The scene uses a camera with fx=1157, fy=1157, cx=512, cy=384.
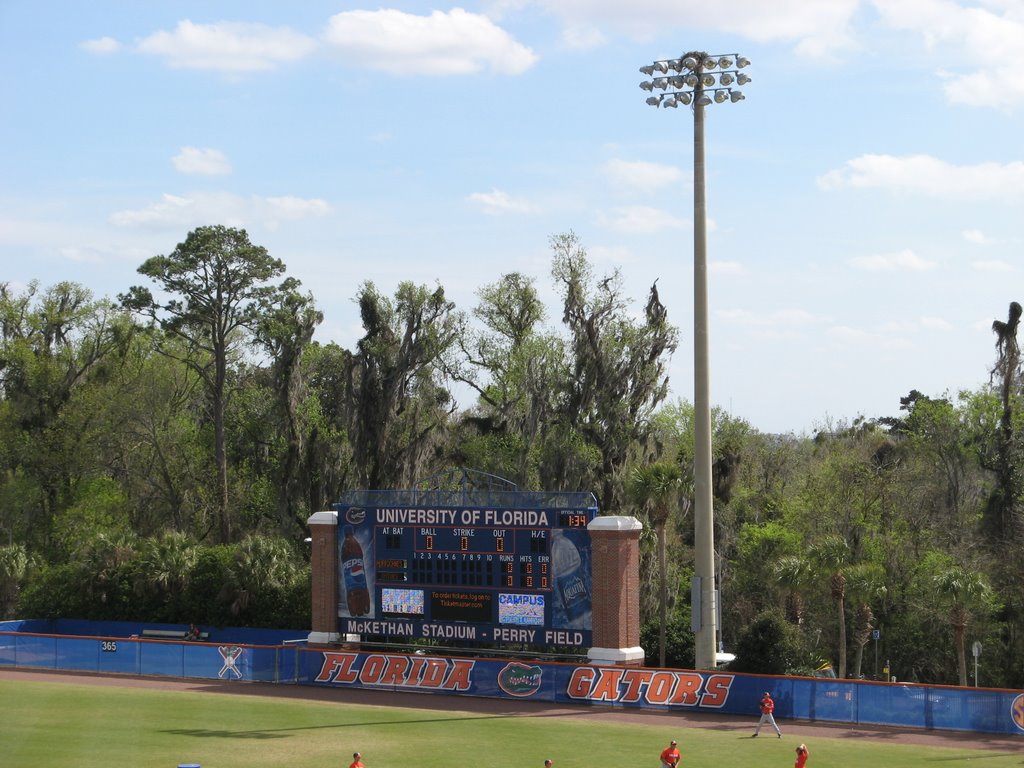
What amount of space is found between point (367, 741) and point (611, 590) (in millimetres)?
10749

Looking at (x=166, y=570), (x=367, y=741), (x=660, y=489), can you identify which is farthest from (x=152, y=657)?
(x=660, y=489)

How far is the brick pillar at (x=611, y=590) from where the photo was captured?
39344mm

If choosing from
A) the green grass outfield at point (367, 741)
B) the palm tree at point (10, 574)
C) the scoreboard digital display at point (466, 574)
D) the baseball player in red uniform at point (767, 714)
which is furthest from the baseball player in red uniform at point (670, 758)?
the palm tree at point (10, 574)

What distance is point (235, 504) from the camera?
75.3 meters

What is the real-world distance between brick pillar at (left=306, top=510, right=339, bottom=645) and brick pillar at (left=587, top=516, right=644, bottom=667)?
430 inches

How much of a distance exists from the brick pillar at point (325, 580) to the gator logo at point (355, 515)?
33.8 inches

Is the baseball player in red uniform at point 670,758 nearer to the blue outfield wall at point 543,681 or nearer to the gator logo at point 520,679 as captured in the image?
the blue outfield wall at point 543,681

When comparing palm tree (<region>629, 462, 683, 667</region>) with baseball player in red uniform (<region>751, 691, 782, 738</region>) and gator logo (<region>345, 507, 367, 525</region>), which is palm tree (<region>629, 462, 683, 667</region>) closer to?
gator logo (<region>345, 507, 367, 525</region>)

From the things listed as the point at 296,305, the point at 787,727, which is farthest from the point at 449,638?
the point at 296,305

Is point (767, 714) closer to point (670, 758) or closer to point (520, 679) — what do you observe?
point (670, 758)

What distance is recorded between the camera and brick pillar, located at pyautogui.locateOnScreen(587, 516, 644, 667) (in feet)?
129

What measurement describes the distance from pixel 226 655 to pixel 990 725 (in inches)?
1071

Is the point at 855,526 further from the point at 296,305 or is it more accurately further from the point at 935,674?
the point at 296,305

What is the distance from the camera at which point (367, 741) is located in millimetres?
32188
